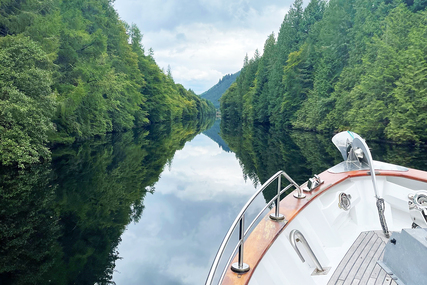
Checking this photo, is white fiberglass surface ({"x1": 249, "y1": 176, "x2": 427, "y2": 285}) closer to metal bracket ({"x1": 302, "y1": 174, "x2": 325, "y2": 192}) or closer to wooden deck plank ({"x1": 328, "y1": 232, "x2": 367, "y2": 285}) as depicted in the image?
wooden deck plank ({"x1": 328, "y1": 232, "x2": 367, "y2": 285})

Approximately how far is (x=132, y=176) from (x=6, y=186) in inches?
132

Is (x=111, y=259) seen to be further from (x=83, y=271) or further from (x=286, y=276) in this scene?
(x=286, y=276)

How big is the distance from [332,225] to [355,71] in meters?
21.7

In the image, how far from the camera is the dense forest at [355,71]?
1578 cm

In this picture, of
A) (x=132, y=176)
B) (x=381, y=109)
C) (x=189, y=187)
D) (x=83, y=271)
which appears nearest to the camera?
(x=83, y=271)

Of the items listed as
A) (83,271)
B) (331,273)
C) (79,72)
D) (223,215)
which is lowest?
(223,215)

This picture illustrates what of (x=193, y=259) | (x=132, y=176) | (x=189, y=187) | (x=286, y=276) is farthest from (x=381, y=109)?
(x=286, y=276)

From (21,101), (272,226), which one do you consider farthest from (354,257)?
(21,101)

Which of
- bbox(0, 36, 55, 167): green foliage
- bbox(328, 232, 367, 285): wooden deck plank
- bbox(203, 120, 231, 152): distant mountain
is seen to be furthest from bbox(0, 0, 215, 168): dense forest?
A: bbox(328, 232, 367, 285): wooden deck plank

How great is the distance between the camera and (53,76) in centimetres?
1438

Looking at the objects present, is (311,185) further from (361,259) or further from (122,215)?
(122,215)

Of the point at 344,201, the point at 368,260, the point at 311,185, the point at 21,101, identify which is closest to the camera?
the point at 368,260

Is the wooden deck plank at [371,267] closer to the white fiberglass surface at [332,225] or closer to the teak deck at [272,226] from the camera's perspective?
the teak deck at [272,226]

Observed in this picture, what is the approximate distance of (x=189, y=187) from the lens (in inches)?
350
